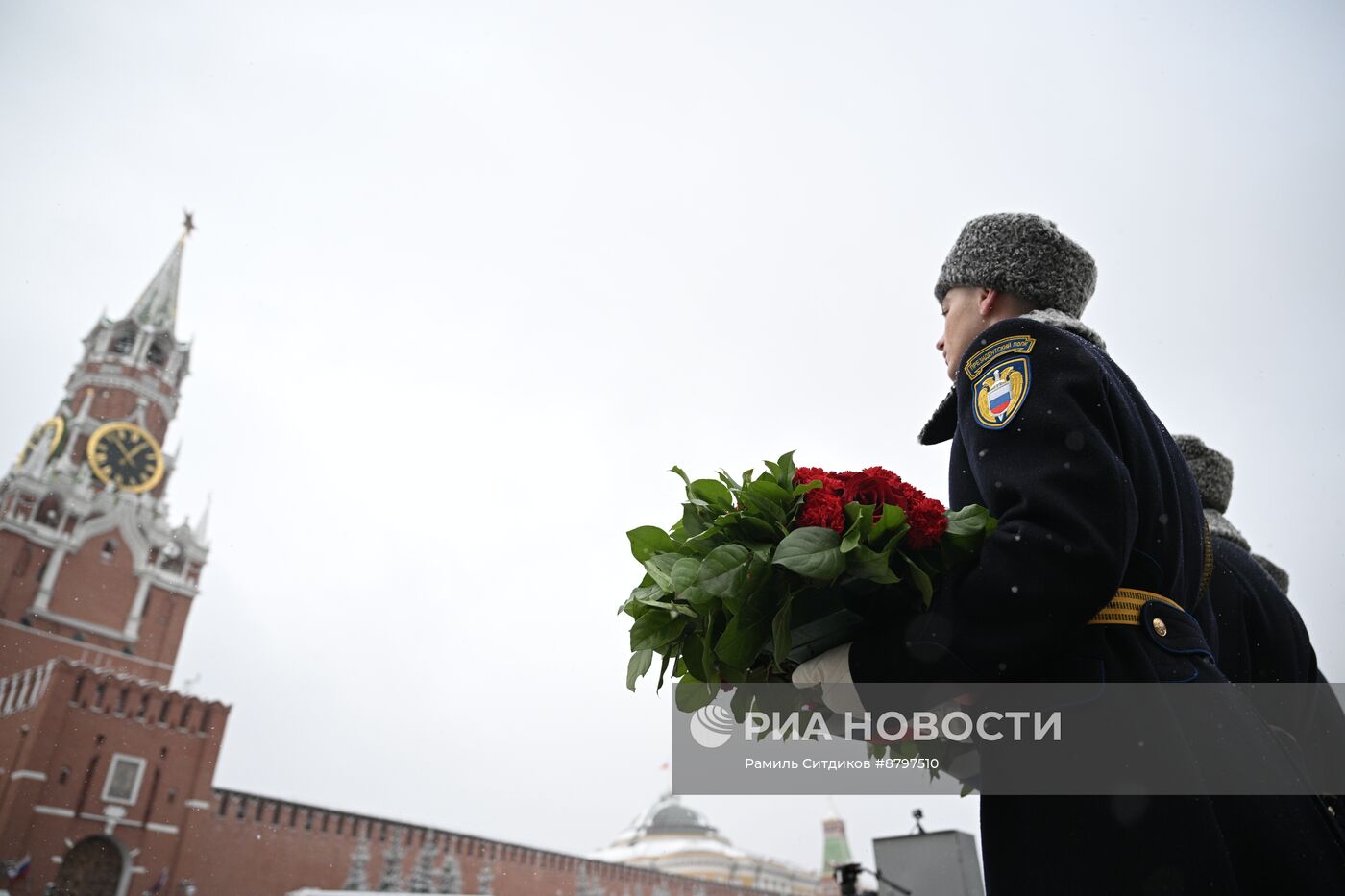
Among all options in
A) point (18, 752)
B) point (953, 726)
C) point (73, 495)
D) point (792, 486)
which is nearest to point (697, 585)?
point (792, 486)

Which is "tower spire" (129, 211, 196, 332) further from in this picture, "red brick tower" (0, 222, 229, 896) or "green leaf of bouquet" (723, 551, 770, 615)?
"green leaf of bouquet" (723, 551, 770, 615)

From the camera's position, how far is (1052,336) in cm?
168

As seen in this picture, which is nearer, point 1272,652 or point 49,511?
point 1272,652

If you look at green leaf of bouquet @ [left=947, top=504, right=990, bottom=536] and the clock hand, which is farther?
the clock hand

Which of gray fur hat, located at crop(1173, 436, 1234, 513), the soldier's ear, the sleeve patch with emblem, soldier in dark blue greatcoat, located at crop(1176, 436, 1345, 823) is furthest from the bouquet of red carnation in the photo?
gray fur hat, located at crop(1173, 436, 1234, 513)

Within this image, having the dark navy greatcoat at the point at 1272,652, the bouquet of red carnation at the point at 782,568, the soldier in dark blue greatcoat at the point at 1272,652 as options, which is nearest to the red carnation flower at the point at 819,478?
the bouquet of red carnation at the point at 782,568

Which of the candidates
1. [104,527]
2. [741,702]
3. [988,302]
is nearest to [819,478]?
[741,702]

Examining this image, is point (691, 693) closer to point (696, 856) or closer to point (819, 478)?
point (819, 478)

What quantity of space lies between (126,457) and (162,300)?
40.3 ft

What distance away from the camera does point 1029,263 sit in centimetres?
210

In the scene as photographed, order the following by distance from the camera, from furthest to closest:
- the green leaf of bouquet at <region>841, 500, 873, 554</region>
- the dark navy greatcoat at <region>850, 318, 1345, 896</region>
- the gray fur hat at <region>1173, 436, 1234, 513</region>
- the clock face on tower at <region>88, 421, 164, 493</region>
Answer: the clock face on tower at <region>88, 421, 164, 493</region>
the gray fur hat at <region>1173, 436, 1234, 513</region>
the green leaf of bouquet at <region>841, 500, 873, 554</region>
the dark navy greatcoat at <region>850, 318, 1345, 896</region>

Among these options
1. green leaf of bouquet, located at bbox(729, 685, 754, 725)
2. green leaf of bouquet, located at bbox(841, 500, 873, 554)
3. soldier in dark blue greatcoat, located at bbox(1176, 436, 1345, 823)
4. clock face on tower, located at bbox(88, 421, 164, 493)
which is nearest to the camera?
green leaf of bouquet, located at bbox(841, 500, 873, 554)

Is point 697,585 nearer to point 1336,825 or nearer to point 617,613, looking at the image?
point 617,613

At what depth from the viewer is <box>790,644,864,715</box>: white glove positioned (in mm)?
1480
